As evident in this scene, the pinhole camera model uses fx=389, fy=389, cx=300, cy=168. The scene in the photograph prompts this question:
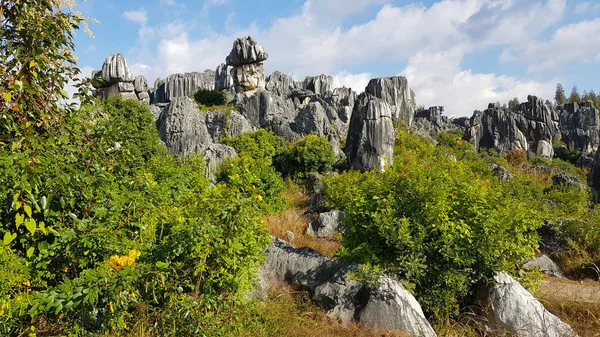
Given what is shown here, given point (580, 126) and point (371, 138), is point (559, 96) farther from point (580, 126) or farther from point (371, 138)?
point (371, 138)

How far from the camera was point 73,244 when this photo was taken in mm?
2992

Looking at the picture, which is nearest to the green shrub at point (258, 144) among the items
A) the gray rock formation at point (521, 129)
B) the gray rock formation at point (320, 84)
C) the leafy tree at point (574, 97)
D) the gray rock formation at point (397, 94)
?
the gray rock formation at point (397, 94)

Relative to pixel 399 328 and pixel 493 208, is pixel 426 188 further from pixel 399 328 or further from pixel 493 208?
pixel 399 328

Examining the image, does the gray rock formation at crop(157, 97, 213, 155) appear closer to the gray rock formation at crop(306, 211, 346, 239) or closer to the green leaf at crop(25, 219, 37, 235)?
the gray rock formation at crop(306, 211, 346, 239)

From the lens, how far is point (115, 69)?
35.4 m

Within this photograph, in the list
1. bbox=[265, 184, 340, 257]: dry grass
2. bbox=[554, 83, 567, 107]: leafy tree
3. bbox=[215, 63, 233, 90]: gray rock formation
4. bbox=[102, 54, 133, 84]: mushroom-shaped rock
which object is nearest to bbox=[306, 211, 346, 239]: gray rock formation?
bbox=[265, 184, 340, 257]: dry grass

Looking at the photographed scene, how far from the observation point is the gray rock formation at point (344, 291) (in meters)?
4.77

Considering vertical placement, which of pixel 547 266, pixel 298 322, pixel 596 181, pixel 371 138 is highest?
pixel 371 138

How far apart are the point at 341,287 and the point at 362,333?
74 cm

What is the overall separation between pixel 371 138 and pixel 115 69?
2562 cm

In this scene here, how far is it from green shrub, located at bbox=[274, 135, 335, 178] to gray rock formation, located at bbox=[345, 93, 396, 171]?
1516 mm

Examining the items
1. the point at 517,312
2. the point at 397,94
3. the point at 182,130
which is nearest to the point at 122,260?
the point at 517,312

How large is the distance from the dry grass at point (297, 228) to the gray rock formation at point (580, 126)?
160ft

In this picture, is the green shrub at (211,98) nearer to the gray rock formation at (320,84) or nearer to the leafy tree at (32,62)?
the leafy tree at (32,62)
